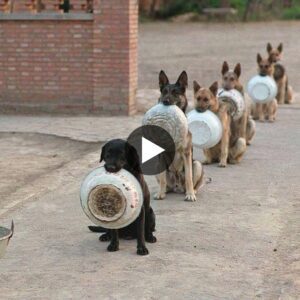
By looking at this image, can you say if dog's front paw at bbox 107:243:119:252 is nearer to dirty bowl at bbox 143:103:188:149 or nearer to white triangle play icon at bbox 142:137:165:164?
white triangle play icon at bbox 142:137:165:164

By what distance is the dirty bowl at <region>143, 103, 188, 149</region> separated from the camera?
298 inches

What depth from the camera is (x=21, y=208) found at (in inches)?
312

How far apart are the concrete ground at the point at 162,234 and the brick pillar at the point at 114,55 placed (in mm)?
1913

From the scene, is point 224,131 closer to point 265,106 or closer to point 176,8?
point 265,106

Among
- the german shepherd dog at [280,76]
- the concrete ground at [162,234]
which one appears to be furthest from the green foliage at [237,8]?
the concrete ground at [162,234]

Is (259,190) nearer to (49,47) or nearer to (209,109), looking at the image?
(209,109)

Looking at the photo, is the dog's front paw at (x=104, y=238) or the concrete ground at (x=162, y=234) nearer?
the concrete ground at (x=162, y=234)

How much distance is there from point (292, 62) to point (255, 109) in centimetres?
1073

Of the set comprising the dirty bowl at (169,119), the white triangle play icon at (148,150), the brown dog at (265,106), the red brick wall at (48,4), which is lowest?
the brown dog at (265,106)

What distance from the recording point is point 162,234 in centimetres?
701

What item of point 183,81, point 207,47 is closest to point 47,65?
point 183,81
